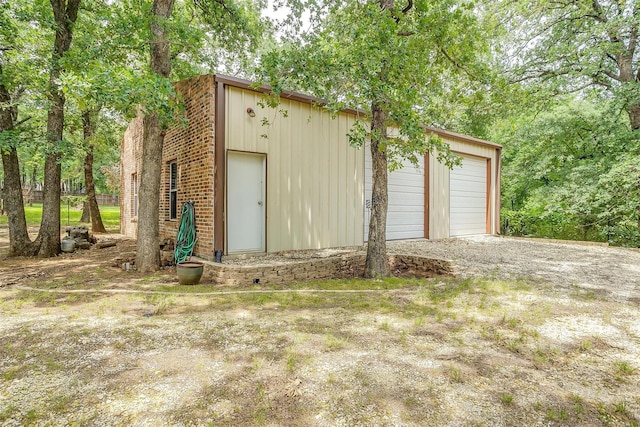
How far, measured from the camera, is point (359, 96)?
499 cm

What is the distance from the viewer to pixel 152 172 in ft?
19.8

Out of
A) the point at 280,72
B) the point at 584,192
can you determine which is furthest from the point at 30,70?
the point at 584,192

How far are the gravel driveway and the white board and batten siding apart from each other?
1501mm

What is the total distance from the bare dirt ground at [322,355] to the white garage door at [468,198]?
6211 millimetres

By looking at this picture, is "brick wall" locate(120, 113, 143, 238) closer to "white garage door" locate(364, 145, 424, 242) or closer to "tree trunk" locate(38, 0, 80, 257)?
"tree trunk" locate(38, 0, 80, 257)

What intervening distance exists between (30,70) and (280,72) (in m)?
5.05

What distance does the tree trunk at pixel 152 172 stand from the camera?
5.95 metres

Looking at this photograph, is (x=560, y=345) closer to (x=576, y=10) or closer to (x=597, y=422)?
(x=597, y=422)

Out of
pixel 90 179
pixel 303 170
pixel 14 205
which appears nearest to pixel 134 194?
pixel 90 179

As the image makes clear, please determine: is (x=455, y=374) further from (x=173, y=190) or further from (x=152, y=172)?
(x=173, y=190)

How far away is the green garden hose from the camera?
6281 millimetres

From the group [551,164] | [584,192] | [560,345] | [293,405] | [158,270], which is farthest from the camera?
[551,164]

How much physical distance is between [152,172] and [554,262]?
8.09 m

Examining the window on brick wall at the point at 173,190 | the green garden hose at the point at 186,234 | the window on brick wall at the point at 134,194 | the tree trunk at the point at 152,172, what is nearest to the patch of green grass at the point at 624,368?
the green garden hose at the point at 186,234
